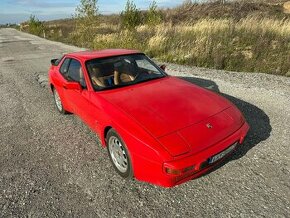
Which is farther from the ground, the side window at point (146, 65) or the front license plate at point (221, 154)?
the side window at point (146, 65)

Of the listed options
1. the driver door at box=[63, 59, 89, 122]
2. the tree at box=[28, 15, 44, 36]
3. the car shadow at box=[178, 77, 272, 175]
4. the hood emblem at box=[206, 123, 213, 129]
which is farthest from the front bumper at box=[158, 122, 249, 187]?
the tree at box=[28, 15, 44, 36]

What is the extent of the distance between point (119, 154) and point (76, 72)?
1.94m

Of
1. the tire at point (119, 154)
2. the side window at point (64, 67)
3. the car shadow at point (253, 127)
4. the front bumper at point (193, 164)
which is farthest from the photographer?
the side window at point (64, 67)

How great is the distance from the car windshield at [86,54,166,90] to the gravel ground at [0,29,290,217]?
1103 mm

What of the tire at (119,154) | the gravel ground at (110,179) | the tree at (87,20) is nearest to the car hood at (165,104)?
the tire at (119,154)

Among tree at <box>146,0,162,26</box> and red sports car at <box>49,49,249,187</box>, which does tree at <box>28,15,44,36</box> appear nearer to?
tree at <box>146,0,162,26</box>

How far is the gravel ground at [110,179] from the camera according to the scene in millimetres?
2861

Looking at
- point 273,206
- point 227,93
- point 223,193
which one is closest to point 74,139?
point 223,193

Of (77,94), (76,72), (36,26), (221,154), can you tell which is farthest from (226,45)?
(36,26)

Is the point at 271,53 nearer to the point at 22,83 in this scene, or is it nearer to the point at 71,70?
the point at 71,70

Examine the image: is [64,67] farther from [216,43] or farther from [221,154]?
[216,43]

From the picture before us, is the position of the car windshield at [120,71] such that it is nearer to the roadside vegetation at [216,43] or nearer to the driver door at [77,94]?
the driver door at [77,94]

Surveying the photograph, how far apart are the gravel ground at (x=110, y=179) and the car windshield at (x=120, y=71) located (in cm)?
110

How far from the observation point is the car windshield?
4.04m
